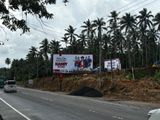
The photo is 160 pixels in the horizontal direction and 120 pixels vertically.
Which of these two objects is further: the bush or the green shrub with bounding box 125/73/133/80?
the green shrub with bounding box 125/73/133/80

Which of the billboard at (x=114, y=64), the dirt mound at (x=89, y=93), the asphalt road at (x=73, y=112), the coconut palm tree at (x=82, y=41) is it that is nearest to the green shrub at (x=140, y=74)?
the dirt mound at (x=89, y=93)

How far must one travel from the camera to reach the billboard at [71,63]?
3177 inches

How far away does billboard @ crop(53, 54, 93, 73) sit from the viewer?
80.7 metres

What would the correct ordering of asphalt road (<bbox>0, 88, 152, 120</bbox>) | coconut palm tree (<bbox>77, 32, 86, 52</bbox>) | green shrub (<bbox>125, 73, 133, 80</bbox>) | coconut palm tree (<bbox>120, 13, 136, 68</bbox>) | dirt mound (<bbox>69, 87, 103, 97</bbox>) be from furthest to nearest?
coconut palm tree (<bbox>77, 32, 86, 52</bbox>) < coconut palm tree (<bbox>120, 13, 136, 68</bbox>) < green shrub (<bbox>125, 73, 133, 80</bbox>) < dirt mound (<bbox>69, 87, 103, 97</bbox>) < asphalt road (<bbox>0, 88, 152, 120</bbox>)

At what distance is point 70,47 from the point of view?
5694 inches

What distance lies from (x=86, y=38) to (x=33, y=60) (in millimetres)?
30405

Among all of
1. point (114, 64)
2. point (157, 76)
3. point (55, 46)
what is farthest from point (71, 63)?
point (55, 46)

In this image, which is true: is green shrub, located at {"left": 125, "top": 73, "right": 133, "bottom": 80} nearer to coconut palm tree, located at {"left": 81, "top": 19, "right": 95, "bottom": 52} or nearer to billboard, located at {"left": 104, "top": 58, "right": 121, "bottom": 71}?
billboard, located at {"left": 104, "top": 58, "right": 121, "bottom": 71}

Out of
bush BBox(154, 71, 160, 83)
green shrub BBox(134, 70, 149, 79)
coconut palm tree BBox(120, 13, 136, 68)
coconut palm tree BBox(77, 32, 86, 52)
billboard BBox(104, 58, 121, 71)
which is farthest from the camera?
coconut palm tree BBox(77, 32, 86, 52)

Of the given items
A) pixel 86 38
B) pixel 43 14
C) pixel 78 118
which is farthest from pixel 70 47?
pixel 43 14

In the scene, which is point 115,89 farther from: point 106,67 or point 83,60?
point 83,60

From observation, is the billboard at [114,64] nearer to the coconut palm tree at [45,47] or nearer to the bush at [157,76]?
the bush at [157,76]

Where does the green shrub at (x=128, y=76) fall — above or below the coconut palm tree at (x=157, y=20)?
below

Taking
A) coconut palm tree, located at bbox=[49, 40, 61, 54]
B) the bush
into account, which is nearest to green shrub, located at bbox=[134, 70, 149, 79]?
the bush
